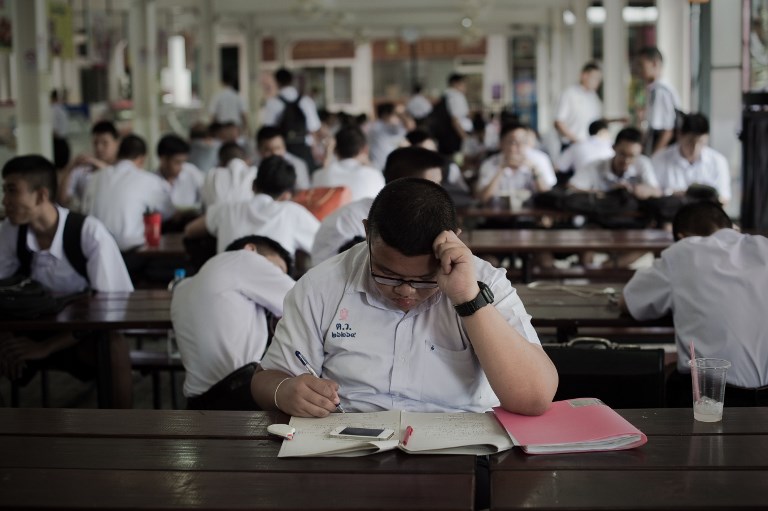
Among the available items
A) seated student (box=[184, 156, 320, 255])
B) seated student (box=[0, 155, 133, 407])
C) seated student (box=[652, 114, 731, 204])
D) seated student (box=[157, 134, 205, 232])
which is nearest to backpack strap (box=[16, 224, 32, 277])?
seated student (box=[0, 155, 133, 407])

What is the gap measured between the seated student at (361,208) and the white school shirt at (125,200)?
2.02 meters

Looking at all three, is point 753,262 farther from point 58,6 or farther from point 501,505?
point 58,6

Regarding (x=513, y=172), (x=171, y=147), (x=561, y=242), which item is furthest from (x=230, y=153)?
(x=561, y=242)

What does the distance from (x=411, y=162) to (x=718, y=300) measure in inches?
60.6

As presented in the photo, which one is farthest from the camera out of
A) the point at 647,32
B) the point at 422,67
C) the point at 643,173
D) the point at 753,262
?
the point at 422,67

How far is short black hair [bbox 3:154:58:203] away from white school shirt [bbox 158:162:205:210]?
298cm

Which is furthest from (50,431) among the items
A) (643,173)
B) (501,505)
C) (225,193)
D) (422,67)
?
(422,67)

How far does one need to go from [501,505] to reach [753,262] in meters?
1.73

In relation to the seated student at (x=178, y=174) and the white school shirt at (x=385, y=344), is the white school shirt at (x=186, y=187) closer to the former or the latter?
the seated student at (x=178, y=174)

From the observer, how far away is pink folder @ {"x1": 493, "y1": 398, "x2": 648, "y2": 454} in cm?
194

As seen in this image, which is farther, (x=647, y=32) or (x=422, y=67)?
(x=422, y=67)

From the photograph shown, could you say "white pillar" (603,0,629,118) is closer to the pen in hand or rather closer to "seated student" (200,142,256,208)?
"seated student" (200,142,256,208)

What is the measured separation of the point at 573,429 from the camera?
6.57ft

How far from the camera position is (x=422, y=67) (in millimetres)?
32219
